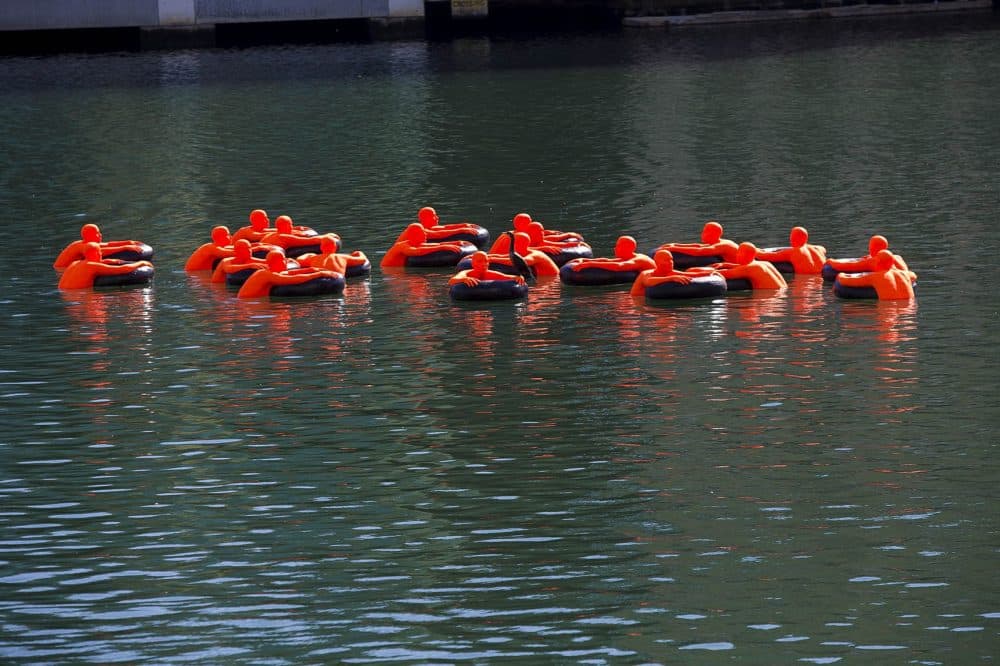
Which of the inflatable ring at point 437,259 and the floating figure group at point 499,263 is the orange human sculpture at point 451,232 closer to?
the floating figure group at point 499,263

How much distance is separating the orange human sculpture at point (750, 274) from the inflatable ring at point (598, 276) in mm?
1594

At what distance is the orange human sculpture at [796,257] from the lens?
2955cm

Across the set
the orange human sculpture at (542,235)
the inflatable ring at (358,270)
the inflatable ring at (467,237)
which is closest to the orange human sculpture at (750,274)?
the orange human sculpture at (542,235)

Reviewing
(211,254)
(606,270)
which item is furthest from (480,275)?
(211,254)

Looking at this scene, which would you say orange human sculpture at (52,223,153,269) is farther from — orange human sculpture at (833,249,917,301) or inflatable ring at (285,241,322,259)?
orange human sculpture at (833,249,917,301)

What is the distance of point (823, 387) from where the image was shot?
73.4 feet

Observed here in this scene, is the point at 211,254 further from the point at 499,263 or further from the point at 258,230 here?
the point at 499,263

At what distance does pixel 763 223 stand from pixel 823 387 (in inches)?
476

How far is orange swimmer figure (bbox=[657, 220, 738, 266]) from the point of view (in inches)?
1190

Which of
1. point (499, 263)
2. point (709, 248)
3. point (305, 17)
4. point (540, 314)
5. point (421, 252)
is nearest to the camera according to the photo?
point (540, 314)

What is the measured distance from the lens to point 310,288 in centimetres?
2952

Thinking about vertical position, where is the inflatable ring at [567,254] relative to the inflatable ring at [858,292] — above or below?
above

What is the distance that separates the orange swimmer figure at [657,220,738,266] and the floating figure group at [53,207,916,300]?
17 mm

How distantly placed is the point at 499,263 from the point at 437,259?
7.30 ft
